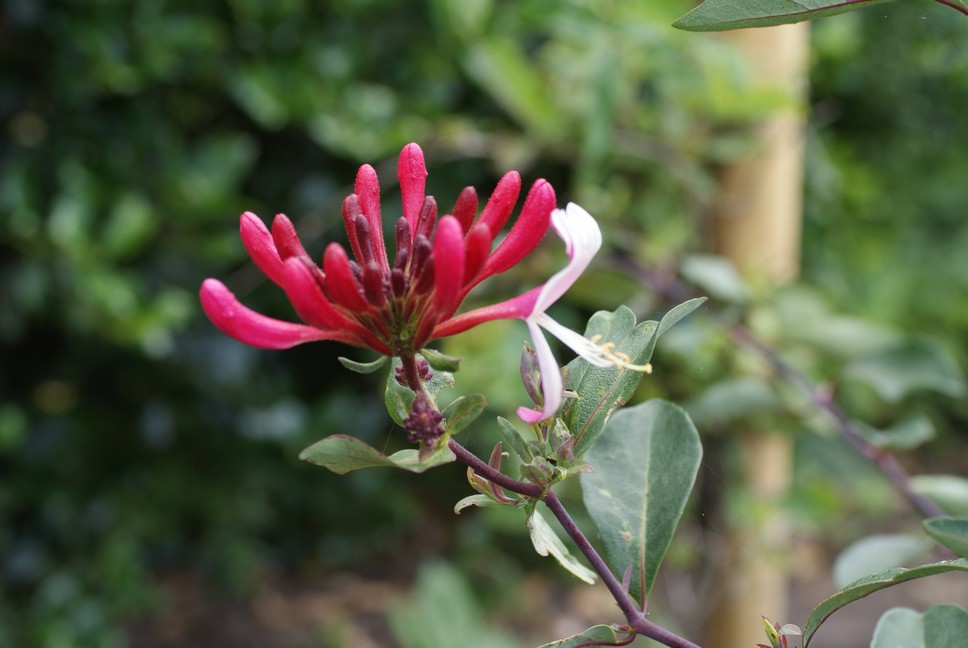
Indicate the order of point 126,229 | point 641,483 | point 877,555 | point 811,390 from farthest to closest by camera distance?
point 126,229 → point 811,390 → point 877,555 → point 641,483

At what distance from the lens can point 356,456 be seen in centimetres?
27

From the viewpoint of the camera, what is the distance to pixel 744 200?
1130 mm

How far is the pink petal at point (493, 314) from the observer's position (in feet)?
1.00

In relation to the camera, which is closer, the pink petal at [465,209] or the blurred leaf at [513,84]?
the pink petal at [465,209]

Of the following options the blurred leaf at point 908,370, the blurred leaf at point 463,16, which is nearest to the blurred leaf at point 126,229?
the blurred leaf at point 463,16

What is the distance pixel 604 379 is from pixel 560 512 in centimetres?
6

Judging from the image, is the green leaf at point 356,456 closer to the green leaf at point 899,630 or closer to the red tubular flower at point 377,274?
the red tubular flower at point 377,274

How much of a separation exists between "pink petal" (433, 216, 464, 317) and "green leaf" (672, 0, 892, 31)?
87 millimetres

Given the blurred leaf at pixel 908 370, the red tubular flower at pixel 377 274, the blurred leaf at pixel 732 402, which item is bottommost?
the blurred leaf at pixel 732 402

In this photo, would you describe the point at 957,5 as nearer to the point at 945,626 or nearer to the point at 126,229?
the point at 945,626

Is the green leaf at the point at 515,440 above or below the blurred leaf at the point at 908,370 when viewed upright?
above

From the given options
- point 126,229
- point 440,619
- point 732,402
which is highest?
point 126,229

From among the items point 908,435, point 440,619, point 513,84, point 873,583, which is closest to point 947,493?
point 908,435

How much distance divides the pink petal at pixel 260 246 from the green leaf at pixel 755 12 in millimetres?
150
